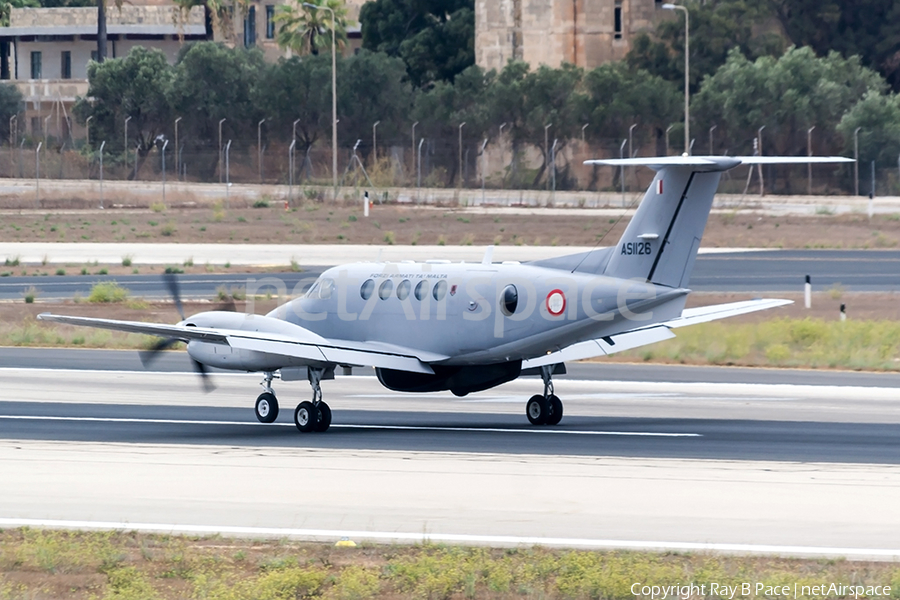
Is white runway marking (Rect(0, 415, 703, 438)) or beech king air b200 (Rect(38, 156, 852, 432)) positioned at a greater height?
beech king air b200 (Rect(38, 156, 852, 432))

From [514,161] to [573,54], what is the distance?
1294 centimetres

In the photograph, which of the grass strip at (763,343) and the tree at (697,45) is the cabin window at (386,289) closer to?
the grass strip at (763,343)

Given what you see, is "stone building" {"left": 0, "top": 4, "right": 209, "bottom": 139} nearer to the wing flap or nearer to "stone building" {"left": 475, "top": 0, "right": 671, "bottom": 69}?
"stone building" {"left": 475, "top": 0, "right": 671, "bottom": 69}

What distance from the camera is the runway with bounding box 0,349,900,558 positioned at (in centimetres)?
1307

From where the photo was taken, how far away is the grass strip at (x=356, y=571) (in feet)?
33.7

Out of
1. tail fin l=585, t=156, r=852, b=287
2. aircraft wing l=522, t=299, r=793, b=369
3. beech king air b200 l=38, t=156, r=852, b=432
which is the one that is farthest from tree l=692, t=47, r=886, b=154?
tail fin l=585, t=156, r=852, b=287

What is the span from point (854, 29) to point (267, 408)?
84.6 metres

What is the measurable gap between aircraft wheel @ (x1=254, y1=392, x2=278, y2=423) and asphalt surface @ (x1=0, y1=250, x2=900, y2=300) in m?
20.7

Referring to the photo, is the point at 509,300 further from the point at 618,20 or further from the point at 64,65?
the point at 64,65

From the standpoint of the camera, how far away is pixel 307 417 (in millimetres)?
19766

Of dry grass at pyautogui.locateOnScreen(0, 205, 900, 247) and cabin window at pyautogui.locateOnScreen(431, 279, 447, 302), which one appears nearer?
cabin window at pyautogui.locateOnScreen(431, 279, 447, 302)

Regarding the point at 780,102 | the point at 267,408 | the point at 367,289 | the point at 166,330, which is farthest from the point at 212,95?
the point at 166,330

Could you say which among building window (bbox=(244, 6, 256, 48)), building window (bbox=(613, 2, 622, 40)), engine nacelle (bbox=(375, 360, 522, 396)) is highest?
building window (bbox=(244, 6, 256, 48))

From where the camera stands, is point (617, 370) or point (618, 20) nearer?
point (617, 370)
